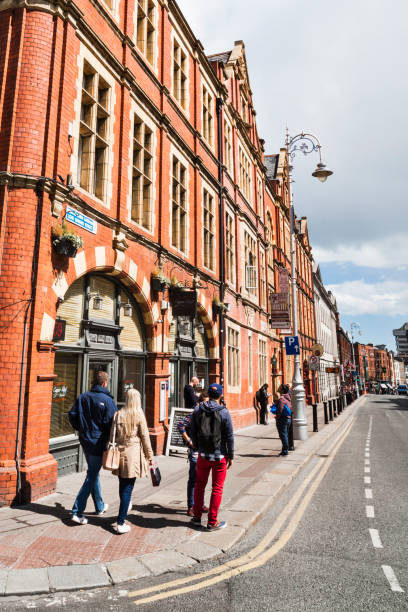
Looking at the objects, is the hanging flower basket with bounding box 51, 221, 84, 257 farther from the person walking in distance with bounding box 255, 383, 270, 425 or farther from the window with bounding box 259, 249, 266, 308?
the window with bounding box 259, 249, 266, 308

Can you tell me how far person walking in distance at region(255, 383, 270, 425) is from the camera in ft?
63.9

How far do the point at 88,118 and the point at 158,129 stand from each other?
329 cm

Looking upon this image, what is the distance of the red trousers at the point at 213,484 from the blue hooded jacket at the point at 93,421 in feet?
4.44

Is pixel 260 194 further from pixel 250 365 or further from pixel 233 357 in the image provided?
pixel 233 357

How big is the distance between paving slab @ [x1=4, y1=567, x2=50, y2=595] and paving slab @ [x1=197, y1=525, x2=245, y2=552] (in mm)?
1777

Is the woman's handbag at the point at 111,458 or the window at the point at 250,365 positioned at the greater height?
the window at the point at 250,365

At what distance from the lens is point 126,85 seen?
10.1 meters

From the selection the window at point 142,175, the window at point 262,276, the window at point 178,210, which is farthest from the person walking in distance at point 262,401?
the window at point 142,175

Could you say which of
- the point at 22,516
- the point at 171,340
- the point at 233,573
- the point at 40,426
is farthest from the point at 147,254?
the point at 233,573

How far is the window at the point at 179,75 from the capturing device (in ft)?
45.3

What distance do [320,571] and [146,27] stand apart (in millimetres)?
13587

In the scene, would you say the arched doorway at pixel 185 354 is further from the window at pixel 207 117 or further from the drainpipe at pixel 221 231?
the window at pixel 207 117

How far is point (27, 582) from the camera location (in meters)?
3.74

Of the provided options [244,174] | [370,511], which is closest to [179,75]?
[244,174]
